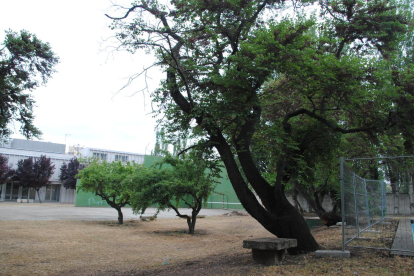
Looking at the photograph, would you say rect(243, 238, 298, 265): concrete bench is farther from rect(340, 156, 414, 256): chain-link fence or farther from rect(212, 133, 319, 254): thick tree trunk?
rect(340, 156, 414, 256): chain-link fence

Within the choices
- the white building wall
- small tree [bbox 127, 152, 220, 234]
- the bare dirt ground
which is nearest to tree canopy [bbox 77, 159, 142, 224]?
small tree [bbox 127, 152, 220, 234]

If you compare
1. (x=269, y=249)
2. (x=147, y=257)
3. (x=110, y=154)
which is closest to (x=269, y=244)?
(x=269, y=249)

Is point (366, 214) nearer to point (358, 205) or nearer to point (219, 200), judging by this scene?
point (358, 205)

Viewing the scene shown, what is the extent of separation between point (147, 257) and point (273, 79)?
6.17 m

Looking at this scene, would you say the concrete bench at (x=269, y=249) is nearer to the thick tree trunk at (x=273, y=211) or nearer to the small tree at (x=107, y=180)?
the thick tree trunk at (x=273, y=211)

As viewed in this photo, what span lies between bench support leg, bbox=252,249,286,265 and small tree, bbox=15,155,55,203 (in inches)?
1857

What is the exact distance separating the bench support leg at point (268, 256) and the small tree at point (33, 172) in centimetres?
4716

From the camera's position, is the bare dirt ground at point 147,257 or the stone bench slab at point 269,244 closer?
the bare dirt ground at point 147,257

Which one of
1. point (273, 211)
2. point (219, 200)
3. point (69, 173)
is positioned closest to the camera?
point (273, 211)

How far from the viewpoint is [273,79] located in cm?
789

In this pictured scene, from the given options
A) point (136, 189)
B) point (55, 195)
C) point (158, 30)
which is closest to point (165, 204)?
point (136, 189)

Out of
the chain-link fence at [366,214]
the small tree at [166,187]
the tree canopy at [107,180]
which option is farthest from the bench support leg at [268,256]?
the tree canopy at [107,180]

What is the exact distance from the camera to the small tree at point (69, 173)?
52034 mm

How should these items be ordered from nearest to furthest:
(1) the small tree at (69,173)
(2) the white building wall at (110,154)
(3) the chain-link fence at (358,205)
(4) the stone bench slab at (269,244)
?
(4) the stone bench slab at (269,244) → (3) the chain-link fence at (358,205) → (1) the small tree at (69,173) → (2) the white building wall at (110,154)
